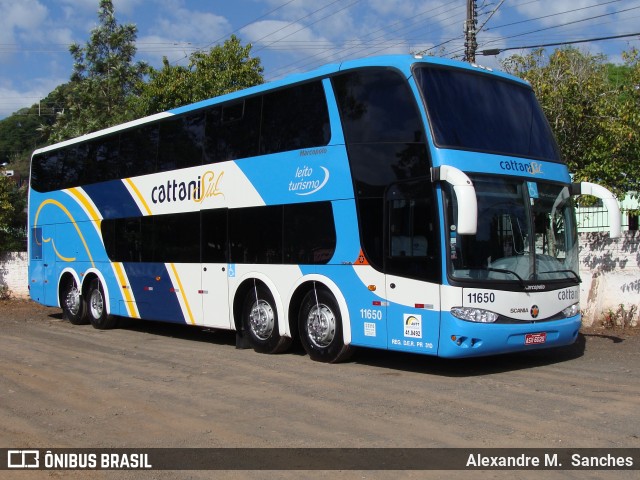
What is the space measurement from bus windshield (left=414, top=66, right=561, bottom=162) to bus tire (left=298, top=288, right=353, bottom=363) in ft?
9.98

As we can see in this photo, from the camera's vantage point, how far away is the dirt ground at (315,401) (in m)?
6.73

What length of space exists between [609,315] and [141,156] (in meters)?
9.88

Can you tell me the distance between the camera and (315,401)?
27.6 ft

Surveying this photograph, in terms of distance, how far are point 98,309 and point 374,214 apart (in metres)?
9.37

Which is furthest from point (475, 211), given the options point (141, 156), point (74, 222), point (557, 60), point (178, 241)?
point (74, 222)

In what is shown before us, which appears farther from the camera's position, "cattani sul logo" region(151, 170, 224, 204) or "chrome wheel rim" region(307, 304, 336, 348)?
"cattani sul logo" region(151, 170, 224, 204)

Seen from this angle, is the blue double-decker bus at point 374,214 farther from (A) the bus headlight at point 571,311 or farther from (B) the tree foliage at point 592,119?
(B) the tree foliage at point 592,119

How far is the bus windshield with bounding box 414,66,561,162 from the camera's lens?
9.63 meters

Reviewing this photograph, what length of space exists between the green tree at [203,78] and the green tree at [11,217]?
219 inches

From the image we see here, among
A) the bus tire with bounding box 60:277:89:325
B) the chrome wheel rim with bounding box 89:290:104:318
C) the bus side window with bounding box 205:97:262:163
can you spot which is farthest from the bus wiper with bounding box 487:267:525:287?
the bus tire with bounding box 60:277:89:325

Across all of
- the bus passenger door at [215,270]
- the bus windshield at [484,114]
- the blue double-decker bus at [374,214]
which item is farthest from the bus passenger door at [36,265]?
the bus windshield at [484,114]

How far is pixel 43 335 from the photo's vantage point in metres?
15.8

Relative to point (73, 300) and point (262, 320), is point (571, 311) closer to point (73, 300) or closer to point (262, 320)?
point (262, 320)

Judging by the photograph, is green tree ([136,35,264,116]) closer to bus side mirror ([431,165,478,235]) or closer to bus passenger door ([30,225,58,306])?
bus passenger door ([30,225,58,306])
